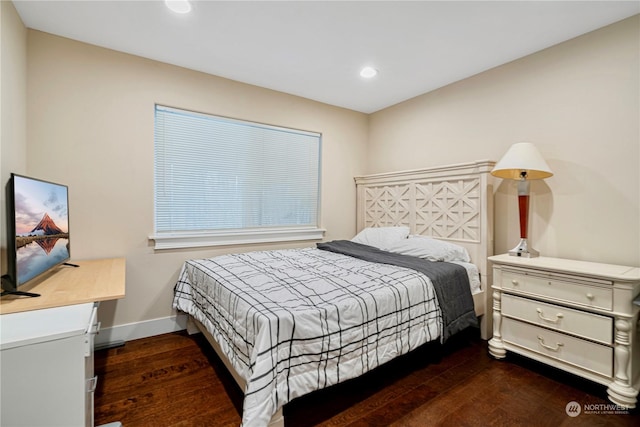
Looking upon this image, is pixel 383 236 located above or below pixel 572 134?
below

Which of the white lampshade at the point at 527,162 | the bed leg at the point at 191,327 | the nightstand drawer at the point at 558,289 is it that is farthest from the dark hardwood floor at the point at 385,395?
the white lampshade at the point at 527,162

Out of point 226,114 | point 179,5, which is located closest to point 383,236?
point 226,114

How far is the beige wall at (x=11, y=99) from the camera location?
1.72m

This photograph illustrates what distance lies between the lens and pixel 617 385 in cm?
176

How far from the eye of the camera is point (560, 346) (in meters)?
2.00

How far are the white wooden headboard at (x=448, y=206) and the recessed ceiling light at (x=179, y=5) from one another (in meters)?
2.50

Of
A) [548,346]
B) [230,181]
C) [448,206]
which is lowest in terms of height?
[548,346]

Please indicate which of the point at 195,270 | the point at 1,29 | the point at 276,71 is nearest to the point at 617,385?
the point at 195,270

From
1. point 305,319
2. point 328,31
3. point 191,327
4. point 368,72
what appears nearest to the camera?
point 305,319

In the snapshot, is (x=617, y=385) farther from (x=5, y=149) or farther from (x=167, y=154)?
(x=5, y=149)

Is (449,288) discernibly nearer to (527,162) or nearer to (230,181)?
(527,162)

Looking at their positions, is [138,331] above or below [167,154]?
below

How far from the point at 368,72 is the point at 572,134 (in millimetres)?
1793

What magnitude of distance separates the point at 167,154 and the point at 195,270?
1.15 meters
